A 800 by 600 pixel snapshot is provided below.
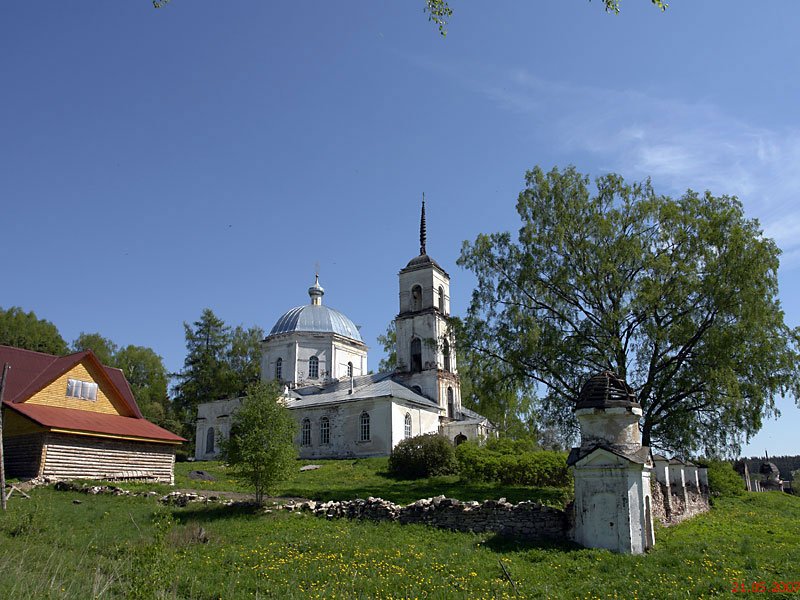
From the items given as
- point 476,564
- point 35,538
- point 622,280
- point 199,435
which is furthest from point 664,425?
point 199,435

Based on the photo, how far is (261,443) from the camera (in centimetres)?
1956

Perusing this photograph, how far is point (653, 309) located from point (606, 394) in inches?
347

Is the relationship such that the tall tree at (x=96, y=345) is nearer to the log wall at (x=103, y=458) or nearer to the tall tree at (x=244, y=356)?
the tall tree at (x=244, y=356)

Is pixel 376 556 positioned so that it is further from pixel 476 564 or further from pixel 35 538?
pixel 35 538

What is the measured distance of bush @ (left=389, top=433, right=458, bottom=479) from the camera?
→ 29906mm

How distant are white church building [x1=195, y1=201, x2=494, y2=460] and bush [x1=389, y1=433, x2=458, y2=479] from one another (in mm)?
6770

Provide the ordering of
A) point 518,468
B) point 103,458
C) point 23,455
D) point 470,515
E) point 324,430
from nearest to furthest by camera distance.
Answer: point 470,515 → point 23,455 → point 103,458 → point 518,468 → point 324,430

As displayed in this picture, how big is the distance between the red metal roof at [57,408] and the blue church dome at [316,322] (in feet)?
76.4

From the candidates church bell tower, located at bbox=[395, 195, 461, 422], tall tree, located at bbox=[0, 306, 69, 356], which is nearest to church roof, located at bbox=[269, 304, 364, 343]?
church bell tower, located at bbox=[395, 195, 461, 422]

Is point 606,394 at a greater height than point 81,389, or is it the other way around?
point 81,389

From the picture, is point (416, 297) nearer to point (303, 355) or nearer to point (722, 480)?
point (303, 355)

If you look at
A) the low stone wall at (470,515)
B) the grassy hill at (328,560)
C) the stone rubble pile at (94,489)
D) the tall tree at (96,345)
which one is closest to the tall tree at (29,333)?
the tall tree at (96,345)

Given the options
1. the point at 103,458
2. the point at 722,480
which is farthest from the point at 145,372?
the point at 722,480
